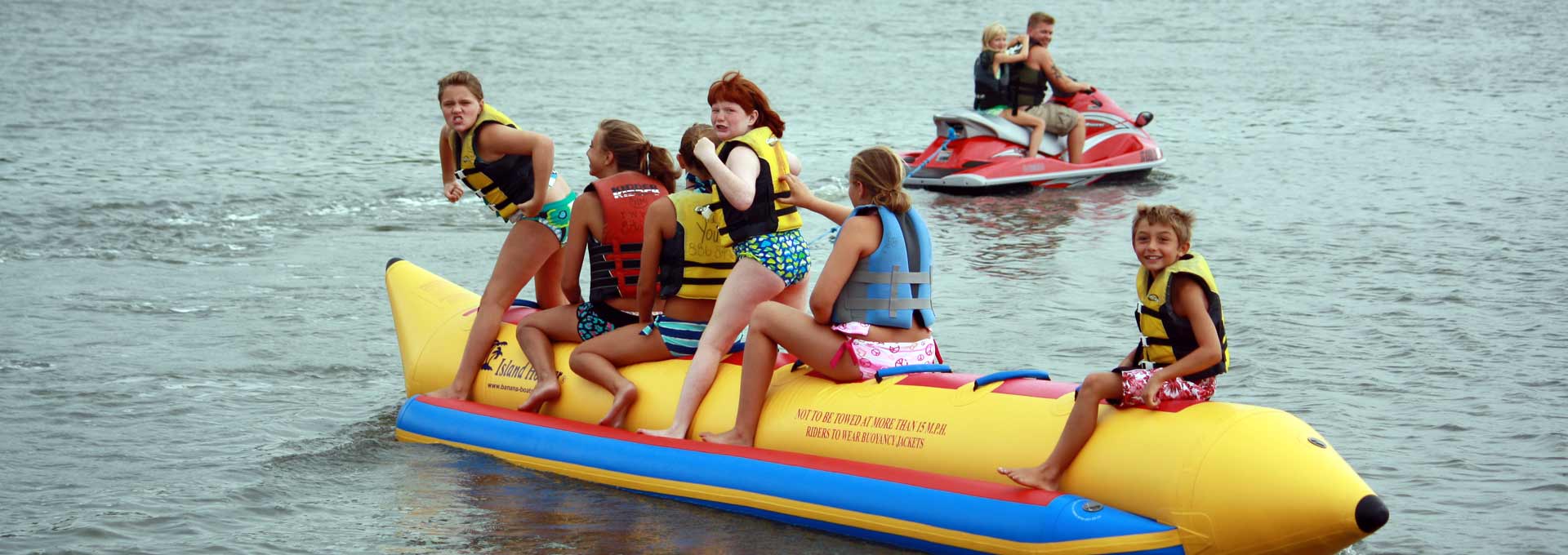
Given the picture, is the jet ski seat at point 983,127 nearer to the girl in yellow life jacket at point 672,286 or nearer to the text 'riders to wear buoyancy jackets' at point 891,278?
the girl in yellow life jacket at point 672,286

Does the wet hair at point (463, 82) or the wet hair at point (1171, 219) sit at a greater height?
the wet hair at point (463, 82)

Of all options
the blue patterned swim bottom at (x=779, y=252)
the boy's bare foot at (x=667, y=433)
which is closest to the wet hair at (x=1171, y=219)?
the blue patterned swim bottom at (x=779, y=252)

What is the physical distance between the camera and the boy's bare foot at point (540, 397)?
6297 millimetres

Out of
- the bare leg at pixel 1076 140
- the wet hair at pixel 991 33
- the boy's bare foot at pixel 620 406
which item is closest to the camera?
the boy's bare foot at pixel 620 406

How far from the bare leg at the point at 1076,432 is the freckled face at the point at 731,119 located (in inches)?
63.2

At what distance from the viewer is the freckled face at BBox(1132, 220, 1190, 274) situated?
471 centimetres

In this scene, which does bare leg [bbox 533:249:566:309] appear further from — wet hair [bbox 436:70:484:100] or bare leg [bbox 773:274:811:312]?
bare leg [bbox 773:274:811:312]

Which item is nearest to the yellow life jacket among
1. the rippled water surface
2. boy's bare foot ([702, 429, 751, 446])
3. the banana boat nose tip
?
boy's bare foot ([702, 429, 751, 446])

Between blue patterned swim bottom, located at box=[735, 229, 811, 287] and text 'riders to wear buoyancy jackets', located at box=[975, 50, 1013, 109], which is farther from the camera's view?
text 'riders to wear buoyancy jackets', located at box=[975, 50, 1013, 109]

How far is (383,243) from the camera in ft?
40.0

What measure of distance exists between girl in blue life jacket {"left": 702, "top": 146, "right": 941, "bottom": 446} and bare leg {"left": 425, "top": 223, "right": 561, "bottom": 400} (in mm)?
1416

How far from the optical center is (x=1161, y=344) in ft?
15.9

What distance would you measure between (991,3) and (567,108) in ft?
67.0

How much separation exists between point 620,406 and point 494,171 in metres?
1.23
